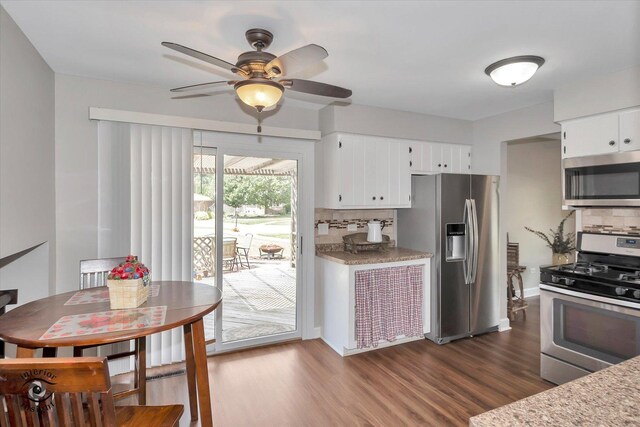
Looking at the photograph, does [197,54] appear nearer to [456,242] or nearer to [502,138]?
[456,242]

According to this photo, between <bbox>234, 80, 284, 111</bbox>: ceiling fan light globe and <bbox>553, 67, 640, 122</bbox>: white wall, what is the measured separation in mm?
2596

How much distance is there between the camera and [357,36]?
6.84 feet

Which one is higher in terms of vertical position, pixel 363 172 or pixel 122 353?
pixel 363 172

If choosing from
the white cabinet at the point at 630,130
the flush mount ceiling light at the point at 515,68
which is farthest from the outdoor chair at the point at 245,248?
the white cabinet at the point at 630,130

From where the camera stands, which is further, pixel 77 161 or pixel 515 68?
pixel 77 161

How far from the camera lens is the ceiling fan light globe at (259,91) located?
1.79 m

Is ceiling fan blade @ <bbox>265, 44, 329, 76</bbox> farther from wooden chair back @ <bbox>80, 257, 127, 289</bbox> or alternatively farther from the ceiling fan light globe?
wooden chair back @ <bbox>80, 257, 127, 289</bbox>

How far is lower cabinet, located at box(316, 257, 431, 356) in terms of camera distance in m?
3.20

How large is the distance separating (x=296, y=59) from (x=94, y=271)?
205 cm

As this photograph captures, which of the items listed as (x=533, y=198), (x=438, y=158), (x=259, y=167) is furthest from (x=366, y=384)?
(x=533, y=198)

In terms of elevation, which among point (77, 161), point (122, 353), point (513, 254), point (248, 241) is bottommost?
point (122, 353)

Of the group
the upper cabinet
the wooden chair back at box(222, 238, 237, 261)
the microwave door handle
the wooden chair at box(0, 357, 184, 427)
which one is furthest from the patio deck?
the upper cabinet

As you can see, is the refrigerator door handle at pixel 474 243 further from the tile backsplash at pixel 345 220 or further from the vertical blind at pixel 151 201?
the vertical blind at pixel 151 201

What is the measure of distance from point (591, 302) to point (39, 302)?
3607 mm
